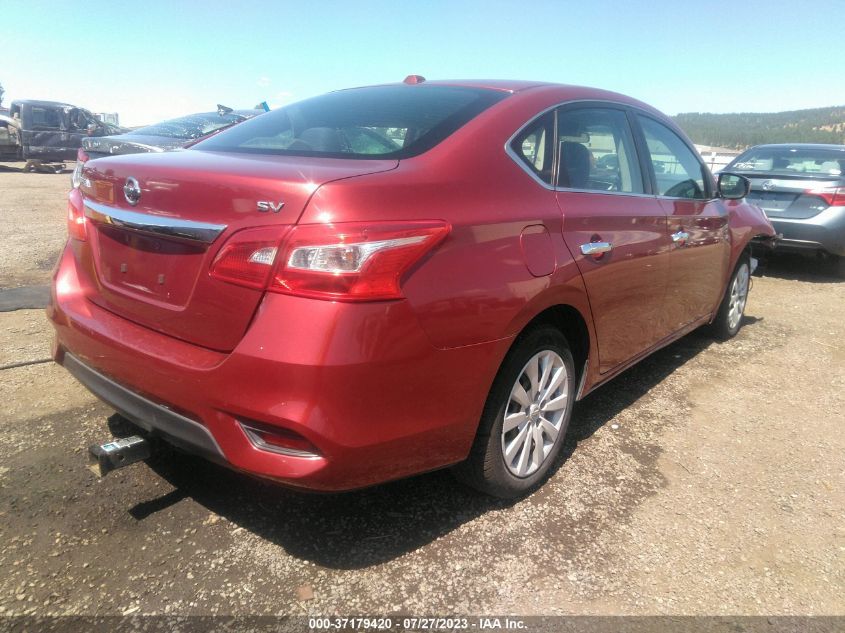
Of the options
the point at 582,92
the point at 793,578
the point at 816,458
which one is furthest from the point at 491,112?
the point at 816,458

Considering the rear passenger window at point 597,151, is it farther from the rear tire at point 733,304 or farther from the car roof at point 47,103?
the car roof at point 47,103

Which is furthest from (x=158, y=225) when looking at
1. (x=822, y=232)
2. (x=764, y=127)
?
(x=764, y=127)

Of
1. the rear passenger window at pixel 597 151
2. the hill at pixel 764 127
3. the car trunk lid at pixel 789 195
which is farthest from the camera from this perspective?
the hill at pixel 764 127

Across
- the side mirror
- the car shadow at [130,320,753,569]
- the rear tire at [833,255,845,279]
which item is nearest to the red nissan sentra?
the car shadow at [130,320,753,569]

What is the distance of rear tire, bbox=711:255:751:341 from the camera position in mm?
4714

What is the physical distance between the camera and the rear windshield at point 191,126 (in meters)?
8.77

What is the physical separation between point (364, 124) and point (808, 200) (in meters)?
6.41

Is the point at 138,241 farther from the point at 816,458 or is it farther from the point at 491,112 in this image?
the point at 816,458

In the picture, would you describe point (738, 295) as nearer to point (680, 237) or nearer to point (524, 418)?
point (680, 237)

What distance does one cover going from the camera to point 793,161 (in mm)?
7844

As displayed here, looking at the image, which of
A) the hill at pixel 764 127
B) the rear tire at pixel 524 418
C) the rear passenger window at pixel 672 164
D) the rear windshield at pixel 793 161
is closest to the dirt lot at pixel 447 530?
the rear tire at pixel 524 418

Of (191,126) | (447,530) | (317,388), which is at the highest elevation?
(191,126)

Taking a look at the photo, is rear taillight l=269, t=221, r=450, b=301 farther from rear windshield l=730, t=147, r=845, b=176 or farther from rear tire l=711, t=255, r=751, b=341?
rear windshield l=730, t=147, r=845, b=176

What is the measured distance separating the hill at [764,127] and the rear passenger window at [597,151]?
60.7 meters
